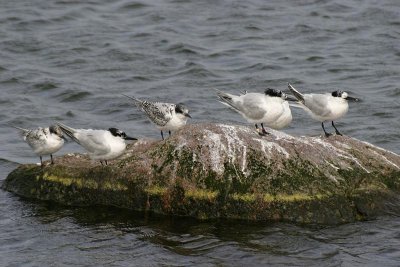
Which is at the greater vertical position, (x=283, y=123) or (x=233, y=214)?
(x=283, y=123)

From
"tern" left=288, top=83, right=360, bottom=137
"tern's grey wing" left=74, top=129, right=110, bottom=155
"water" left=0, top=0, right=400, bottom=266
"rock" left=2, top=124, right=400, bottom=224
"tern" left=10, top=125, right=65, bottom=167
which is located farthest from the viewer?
"tern" left=288, top=83, right=360, bottom=137

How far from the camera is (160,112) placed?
1066 cm

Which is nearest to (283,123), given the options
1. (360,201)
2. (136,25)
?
(360,201)

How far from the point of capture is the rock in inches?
360

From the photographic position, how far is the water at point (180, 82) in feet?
28.5

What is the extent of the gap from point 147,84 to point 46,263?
9.05m

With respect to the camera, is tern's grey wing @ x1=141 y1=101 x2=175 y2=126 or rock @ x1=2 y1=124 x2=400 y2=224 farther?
tern's grey wing @ x1=141 y1=101 x2=175 y2=126

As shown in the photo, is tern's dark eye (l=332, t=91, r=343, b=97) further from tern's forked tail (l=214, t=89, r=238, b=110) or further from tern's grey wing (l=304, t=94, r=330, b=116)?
tern's forked tail (l=214, t=89, r=238, b=110)

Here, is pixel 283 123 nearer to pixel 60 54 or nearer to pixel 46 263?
pixel 46 263

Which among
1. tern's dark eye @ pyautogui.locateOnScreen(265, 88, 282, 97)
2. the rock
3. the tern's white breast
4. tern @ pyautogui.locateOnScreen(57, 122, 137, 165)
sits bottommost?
the rock

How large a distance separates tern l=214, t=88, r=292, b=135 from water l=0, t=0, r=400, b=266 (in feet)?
4.81

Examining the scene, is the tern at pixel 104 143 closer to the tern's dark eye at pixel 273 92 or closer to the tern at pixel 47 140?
the tern at pixel 47 140

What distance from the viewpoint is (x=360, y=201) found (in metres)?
9.25

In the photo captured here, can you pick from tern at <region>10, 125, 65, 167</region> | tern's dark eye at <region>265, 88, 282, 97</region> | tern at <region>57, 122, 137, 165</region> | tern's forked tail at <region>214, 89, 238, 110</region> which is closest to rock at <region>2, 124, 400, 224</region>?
tern at <region>57, 122, 137, 165</region>
